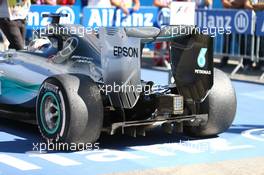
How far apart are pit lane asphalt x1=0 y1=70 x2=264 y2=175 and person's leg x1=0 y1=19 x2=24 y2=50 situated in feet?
5.79

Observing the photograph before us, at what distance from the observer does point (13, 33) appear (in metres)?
9.95

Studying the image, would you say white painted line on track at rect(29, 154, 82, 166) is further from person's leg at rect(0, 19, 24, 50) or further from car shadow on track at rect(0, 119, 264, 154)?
person's leg at rect(0, 19, 24, 50)

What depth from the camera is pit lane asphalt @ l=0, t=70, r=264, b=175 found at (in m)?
6.20

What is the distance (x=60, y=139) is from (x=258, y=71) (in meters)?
8.10

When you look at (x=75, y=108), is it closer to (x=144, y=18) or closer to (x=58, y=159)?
(x=58, y=159)

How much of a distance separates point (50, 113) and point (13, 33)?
10.9 ft

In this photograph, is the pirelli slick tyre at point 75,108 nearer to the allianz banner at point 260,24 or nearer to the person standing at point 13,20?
the person standing at point 13,20

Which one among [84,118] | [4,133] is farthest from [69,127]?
[4,133]

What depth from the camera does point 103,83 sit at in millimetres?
6785

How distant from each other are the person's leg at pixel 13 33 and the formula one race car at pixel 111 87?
184 centimetres

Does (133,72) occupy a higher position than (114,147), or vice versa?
(133,72)

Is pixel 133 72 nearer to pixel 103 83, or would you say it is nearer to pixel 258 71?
pixel 103 83

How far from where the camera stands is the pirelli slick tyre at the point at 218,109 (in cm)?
734

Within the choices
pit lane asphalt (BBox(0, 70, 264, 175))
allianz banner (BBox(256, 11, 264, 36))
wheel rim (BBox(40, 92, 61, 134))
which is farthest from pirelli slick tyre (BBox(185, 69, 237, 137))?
allianz banner (BBox(256, 11, 264, 36))
